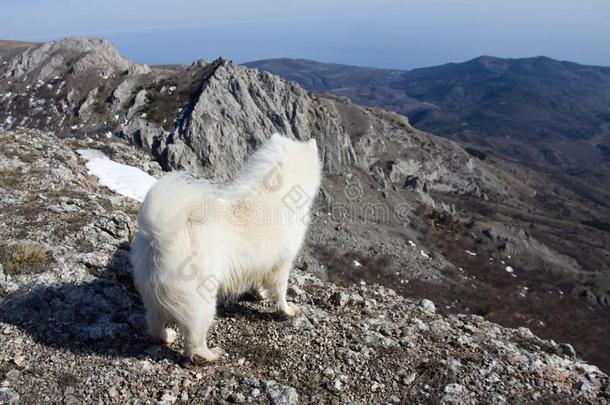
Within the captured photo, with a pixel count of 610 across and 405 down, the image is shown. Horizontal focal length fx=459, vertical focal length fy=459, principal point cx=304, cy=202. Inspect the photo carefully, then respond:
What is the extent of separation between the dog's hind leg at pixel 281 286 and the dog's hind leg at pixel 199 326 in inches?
59.7

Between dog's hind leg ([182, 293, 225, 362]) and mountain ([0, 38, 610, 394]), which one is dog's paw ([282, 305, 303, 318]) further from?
mountain ([0, 38, 610, 394])

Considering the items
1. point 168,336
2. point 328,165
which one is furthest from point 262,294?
point 328,165

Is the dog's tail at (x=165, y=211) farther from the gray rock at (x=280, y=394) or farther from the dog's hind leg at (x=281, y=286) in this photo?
the gray rock at (x=280, y=394)

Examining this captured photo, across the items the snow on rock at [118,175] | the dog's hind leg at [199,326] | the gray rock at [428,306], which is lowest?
the snow on rock at [118,175]

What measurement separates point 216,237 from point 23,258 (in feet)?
14.4

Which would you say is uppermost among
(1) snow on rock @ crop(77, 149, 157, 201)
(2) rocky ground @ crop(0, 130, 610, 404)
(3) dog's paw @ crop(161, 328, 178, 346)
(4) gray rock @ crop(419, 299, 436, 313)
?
(3) dog's paw @ crop(161, 328, 178, 346)

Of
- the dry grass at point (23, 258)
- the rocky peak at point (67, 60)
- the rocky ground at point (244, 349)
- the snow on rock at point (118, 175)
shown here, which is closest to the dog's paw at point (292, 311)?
the rocky ground at point (244, 349)

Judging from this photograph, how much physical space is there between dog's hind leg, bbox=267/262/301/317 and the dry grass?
4.15 metres

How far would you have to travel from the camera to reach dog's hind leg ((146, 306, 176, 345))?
6.57 metres

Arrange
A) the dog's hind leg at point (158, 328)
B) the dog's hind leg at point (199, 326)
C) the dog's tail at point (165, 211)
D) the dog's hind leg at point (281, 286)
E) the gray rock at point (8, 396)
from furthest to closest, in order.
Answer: the dog's hind leg at point (281, 286), the dog's hind leg at point (158, 328), the dog's hind leg at point (199, 326), the dog's tail at point (165, 211), the gray rock at point (8, 396)

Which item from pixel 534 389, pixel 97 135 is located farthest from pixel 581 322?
pixel 97 135

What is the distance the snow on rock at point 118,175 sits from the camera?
18078mm

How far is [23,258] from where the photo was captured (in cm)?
820

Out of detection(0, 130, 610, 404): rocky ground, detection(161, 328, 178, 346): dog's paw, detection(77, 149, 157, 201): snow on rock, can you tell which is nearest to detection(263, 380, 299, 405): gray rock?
detection(0, 130, 610, 404): rocky ground
